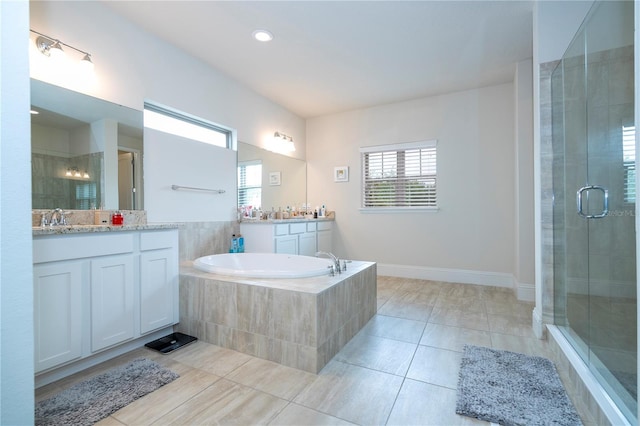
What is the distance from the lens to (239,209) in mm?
3662

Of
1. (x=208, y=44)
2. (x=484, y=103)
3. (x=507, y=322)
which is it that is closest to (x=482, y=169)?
(x=484, y=103)

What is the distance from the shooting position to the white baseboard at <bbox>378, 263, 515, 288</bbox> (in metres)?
3.78

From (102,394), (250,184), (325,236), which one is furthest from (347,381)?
(325,236)

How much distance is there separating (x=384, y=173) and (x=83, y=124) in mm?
3514

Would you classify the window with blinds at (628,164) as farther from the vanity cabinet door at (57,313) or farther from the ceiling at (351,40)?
the vanity cabinet door at (57,313)

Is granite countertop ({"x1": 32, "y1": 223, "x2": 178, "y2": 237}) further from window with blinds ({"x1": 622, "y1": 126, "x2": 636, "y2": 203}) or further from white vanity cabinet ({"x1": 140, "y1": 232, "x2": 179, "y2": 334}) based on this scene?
window with blinds ({"x1": 622, "y1": 126, "x2": 636, "y2": 203})

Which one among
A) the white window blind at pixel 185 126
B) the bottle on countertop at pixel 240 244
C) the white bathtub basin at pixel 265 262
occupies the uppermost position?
the white window blind at pixel 185 126

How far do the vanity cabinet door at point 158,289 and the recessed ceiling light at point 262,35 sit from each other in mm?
1969

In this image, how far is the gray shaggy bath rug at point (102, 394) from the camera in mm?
1413

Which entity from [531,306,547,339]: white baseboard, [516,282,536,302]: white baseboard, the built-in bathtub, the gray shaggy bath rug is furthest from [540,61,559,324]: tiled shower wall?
the gray shaggy bath rug

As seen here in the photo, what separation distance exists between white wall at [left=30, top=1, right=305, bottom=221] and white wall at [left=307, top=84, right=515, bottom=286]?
1731 millimetres

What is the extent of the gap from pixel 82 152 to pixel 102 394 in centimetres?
166

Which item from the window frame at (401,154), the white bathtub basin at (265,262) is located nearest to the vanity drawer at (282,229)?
the white bathtub basin at (265,262)

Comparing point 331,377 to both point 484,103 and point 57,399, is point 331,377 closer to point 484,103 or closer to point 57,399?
point 57,399
